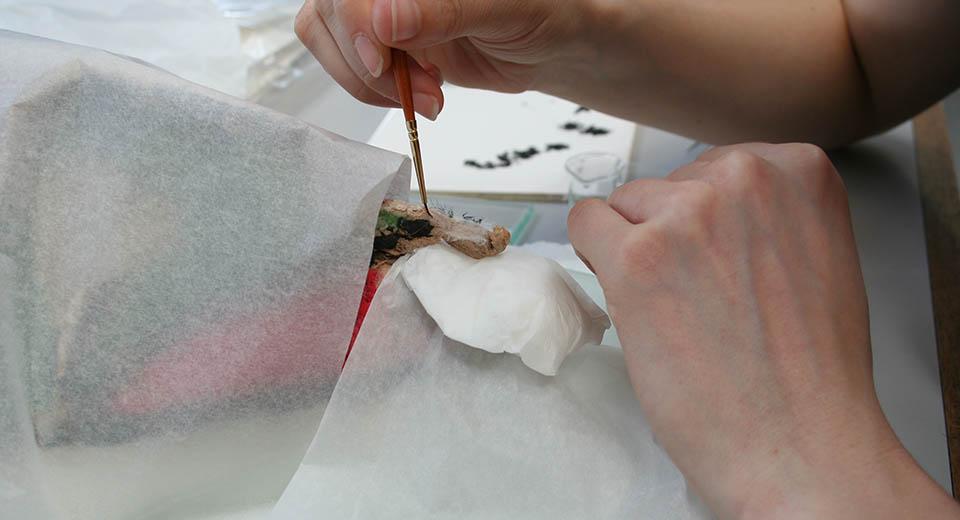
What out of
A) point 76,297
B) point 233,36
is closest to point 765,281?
point 76,297

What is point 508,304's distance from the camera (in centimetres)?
57

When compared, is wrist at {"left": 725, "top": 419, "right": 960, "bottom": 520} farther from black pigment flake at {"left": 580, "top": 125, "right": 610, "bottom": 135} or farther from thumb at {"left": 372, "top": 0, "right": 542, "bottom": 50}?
black pigment flake at {"left": 580, "top": 125, "right": 610, "bottom": 135}

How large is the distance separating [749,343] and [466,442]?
23 centimetres

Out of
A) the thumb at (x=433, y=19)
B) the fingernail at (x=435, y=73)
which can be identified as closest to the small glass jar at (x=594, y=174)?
the fingernail at (x=435, y=73)

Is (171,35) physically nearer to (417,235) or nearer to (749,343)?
(417,235)

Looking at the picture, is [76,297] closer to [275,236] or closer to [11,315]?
[11,315]

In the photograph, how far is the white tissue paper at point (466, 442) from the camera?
22.5 inches

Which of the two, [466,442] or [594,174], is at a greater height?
[466,442]

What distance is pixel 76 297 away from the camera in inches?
22.3

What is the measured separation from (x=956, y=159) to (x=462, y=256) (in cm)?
101

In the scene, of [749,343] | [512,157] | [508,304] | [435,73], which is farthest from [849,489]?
[512,157]

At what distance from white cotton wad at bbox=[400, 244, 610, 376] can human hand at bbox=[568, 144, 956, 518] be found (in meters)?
0.04

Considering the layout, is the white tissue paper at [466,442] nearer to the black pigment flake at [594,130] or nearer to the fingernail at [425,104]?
the fingernail at [425,104]

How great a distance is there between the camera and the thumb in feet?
2.11
